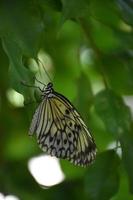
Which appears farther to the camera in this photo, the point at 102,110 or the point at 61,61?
the point at 61,61

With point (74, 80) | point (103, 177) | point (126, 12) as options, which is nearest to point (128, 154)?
point (103, 177)

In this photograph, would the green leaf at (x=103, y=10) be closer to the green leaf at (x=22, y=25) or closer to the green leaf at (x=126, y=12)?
the green leaf at (x=126, y=12)

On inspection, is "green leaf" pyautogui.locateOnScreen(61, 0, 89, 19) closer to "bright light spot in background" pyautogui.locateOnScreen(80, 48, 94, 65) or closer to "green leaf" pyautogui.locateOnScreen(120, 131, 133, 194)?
"green leaf" pyautogui.locateOnScreen(120, 131, 133, 194)

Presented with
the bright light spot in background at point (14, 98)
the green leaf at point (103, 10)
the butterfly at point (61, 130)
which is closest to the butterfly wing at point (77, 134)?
the butterfly at point (61, 130)

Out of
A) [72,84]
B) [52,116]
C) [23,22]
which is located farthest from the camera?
[72,84]

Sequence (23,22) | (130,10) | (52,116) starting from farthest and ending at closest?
(52,116), (130,10), (23,22)

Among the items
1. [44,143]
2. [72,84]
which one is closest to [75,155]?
[44,143]

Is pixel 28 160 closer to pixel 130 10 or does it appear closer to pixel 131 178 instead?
pixel 131 178
